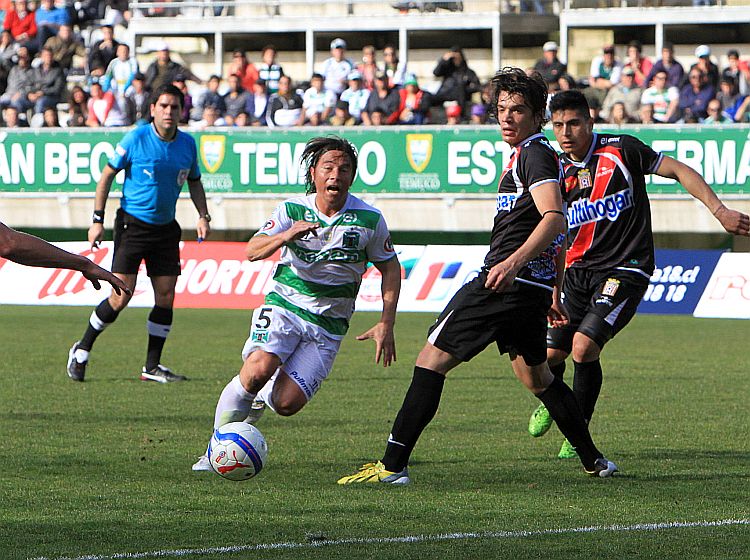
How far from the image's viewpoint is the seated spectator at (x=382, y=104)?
23891 mm

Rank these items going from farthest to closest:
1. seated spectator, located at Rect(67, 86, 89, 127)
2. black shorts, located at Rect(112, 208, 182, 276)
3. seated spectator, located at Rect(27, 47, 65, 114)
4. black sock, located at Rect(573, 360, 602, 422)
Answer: seated spectator, located at Rect(27, 47, 65, 114) → seated spectator, located at Rect(67, 86, 89, 127) → black shorts, located at Rect(112, 208, 182, 276) → black sock, located at Rect(573, 360, 602, 422)

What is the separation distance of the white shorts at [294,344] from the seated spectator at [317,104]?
57.0 feet

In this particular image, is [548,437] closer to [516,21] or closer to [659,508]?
[659,508]

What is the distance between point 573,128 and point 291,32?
78.3ft

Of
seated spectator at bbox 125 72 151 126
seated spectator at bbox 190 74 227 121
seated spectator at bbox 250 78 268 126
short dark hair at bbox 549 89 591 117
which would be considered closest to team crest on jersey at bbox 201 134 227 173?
seated spectator at bbox 250 78 268 126

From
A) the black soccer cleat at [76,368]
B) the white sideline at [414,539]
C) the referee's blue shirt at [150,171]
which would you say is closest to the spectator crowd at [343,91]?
the referee's blue shirt at [150,171]

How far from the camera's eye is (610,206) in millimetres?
8289

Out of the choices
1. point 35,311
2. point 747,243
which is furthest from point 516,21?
point 35,311

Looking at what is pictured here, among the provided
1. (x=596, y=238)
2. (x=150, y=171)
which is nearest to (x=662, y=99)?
(x=150, y=171)

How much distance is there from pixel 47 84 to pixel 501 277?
21.7m

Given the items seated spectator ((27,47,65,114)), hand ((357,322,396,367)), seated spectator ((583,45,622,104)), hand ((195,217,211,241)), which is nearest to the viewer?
hand ((357,322,396,367))

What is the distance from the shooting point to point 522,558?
5.53m

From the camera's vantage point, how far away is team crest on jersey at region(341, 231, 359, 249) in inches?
292

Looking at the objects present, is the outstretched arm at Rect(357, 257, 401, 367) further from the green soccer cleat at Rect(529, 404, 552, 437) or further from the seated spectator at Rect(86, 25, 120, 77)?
the seated spectator at Rect(86, 25, 120, 77)
